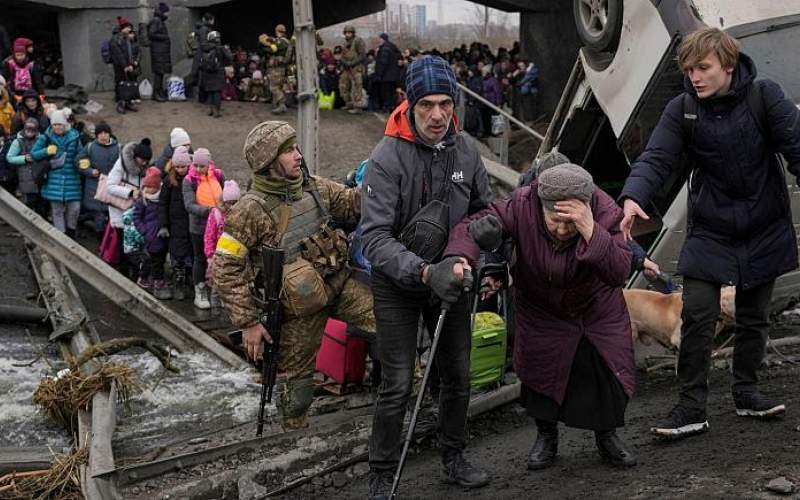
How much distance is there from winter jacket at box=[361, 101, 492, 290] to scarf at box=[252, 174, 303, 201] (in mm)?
1020

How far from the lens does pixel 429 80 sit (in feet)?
13.7

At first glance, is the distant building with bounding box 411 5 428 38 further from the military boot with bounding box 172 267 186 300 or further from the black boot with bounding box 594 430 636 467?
the black boot with bounding box 594 430 636 467

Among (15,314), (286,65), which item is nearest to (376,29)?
(286,65)

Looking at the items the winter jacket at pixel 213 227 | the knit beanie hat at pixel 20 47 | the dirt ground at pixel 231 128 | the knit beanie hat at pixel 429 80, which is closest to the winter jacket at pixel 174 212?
the winter jacket at pixel 213 227

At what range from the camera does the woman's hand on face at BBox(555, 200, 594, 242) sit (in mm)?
4008

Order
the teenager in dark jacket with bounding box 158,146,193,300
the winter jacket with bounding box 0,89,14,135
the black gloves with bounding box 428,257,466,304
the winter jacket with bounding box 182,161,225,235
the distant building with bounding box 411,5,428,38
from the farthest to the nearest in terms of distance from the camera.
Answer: the distant building with bounding box 411,5,428,38, the winter jacket with bounding box 0,89,14,135, the teenager in dark jacket with bounding box 158,146,193,300, the winter jacket with bounding box 182,161,225,235, the black gloves with bounding box 428,257,466,304

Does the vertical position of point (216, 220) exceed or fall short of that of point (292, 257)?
it falls short

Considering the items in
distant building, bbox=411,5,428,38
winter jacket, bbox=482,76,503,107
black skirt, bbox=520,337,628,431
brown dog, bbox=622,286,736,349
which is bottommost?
brown dog, bbox=622,286,736,349

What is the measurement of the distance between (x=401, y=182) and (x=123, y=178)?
6.63 metres

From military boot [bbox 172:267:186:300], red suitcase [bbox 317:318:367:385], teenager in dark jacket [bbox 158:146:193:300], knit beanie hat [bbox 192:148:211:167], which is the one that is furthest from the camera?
military boot [bbox 172:267:186:300]

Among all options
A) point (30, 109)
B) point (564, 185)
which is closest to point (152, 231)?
point (30, 109)

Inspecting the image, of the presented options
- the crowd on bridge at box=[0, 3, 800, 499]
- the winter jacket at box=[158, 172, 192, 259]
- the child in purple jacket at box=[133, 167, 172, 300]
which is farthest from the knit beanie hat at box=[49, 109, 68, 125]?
the crowd on bridge at box=[0, 3, 800, 499]

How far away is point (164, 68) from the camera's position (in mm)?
18266

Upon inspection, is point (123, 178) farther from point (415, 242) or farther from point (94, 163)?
point (415, 242)
